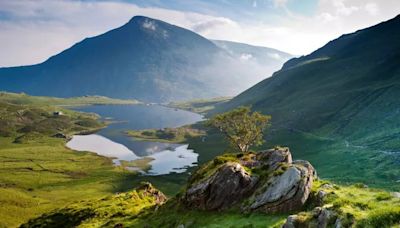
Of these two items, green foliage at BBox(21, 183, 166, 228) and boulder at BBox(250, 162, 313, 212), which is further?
green foliage at BBox(21, 183, 166, 228)

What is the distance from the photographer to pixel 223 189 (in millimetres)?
51750

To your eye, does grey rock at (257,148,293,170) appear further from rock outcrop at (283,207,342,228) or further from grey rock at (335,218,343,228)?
grey rock at (335,218,343,228)

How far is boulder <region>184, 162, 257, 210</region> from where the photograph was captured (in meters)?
51.0

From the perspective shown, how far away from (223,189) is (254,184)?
183 inches

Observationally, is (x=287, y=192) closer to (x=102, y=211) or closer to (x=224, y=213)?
(x=224, y=213)

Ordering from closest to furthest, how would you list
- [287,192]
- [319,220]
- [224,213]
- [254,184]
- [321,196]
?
[319,220] < [321,196] < [287,192] < [224,213] < [254,184]

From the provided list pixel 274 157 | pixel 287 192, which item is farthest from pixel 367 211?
pixel 274 157

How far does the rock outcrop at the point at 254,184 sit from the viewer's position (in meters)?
42.6

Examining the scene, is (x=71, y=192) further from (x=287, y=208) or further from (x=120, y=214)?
(x=287, y=208)

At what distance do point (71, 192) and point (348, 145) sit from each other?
151m

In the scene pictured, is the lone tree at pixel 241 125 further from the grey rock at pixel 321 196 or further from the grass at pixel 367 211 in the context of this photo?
the grass at pixel 367 211

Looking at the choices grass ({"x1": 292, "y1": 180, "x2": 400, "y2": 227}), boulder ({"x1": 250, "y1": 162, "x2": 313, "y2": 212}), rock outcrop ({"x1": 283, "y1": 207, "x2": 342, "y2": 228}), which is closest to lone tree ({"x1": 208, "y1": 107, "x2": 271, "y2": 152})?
boulder ({"x1": 250, "y1": 162, "x2": 313, "y2": 212})

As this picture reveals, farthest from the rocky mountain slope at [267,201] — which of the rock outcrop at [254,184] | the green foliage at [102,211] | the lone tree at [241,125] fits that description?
the lone tree at [241,125]

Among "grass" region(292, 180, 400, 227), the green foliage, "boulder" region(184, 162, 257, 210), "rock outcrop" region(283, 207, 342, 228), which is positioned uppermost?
"grass" region(292, 180, 400, 227)
